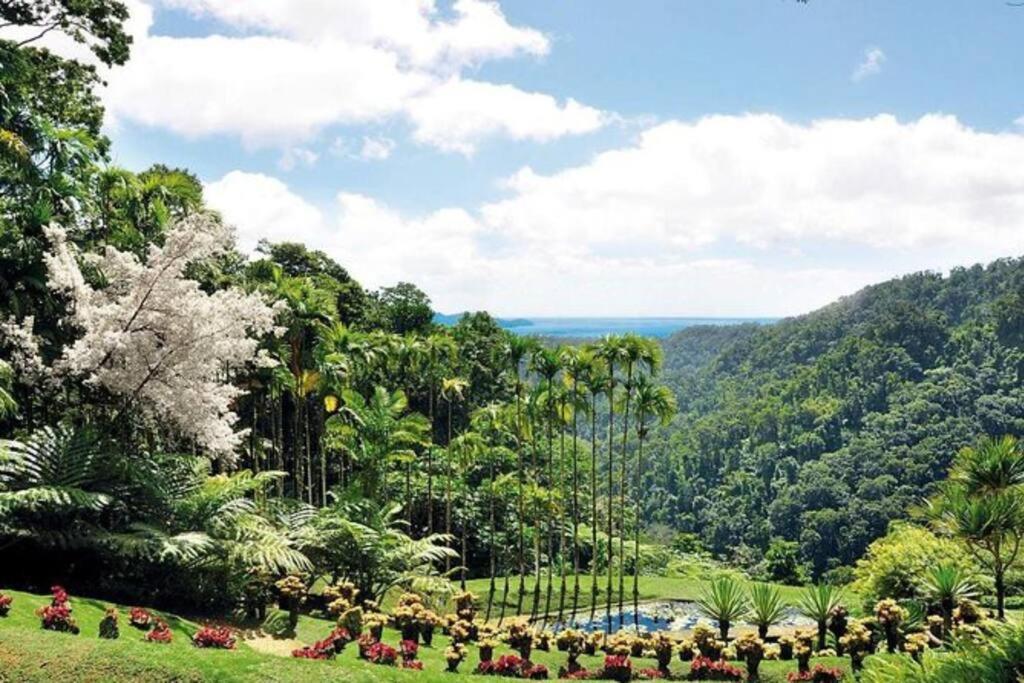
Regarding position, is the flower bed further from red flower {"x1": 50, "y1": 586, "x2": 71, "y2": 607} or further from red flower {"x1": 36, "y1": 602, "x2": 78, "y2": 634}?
red flower {"x1": 50, "y1": 586, "x2": 71, "y2": 607}

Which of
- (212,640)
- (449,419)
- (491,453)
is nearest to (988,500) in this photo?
(212,640)

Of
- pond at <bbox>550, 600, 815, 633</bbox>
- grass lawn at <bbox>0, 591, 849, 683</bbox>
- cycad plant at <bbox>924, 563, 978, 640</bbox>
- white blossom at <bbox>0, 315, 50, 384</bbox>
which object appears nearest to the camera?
grass lawn at <bbox>0, 591, 849, 683</bbox>

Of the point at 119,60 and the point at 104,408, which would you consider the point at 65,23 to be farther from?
the point at 104,408

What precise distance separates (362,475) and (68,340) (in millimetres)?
9388

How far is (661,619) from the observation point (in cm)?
2756

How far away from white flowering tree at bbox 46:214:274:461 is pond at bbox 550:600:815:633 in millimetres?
14802

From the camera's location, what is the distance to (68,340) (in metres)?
15.9

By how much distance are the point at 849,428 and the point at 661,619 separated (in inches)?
3116

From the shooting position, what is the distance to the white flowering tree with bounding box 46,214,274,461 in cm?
1436

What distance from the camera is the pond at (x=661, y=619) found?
25781 mm

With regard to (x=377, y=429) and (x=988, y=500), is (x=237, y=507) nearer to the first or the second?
(x=377, y=429)

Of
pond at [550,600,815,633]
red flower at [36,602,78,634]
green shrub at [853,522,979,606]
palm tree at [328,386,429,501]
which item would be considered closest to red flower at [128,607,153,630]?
red flower at [36,602,78,634]

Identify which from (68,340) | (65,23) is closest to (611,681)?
(68,340)

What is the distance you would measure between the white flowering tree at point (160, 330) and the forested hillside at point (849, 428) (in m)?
62.8
